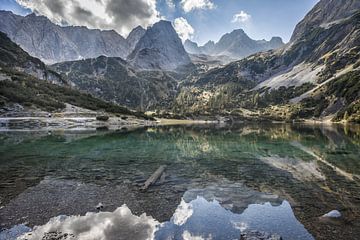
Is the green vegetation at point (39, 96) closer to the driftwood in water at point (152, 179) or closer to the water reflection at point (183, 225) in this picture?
the driftwood in water at point (152, 179)

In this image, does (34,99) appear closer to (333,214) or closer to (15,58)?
(15,58)

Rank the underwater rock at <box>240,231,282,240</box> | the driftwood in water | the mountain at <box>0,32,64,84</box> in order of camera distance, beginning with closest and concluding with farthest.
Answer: the underwater rock at <box>240,231,282,240</box>, the driftwood in water, the mountain at <box>0,32,64,84</box>

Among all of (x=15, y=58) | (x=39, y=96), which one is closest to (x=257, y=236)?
(x=39, y=96)

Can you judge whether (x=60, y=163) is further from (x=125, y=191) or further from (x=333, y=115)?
(x=333, y=115)

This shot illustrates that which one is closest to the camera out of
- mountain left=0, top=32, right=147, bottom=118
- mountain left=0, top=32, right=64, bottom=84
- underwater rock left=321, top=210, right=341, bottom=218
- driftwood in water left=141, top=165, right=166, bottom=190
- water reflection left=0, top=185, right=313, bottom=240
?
water reflection left=0, top=185, right=313, bottom=240

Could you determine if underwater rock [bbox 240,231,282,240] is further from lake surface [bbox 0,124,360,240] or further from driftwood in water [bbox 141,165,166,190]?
driftwood in water [bbox 141,165,166,190]

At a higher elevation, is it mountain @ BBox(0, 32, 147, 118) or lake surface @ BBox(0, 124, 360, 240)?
mountain @ BBox(0, 32, 147, 118)

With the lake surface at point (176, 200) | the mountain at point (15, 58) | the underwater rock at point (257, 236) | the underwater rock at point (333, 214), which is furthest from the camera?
the mountain at point (15, 58)

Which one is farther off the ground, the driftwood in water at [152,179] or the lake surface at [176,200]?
the driftwood in water at [152,179]

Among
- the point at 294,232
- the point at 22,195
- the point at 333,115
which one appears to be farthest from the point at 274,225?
the point at 333,115

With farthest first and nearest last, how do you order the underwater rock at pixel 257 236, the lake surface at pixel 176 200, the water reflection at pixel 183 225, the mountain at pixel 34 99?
the mountain at pixel 34 99, the lake surface at pixel 176 200, the water reflection at pixel 183 225, the underwater rock at pixel 257 236

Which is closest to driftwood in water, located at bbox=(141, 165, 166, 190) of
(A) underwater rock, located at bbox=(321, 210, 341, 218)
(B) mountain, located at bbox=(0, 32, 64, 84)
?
(A) underwater rock, located at bbox=(321, 210, 341, 218)

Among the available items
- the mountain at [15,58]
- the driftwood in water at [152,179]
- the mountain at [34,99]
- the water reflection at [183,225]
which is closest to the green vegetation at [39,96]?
the mountain at [34,99]

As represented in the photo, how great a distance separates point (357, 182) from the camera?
23.7 meters
